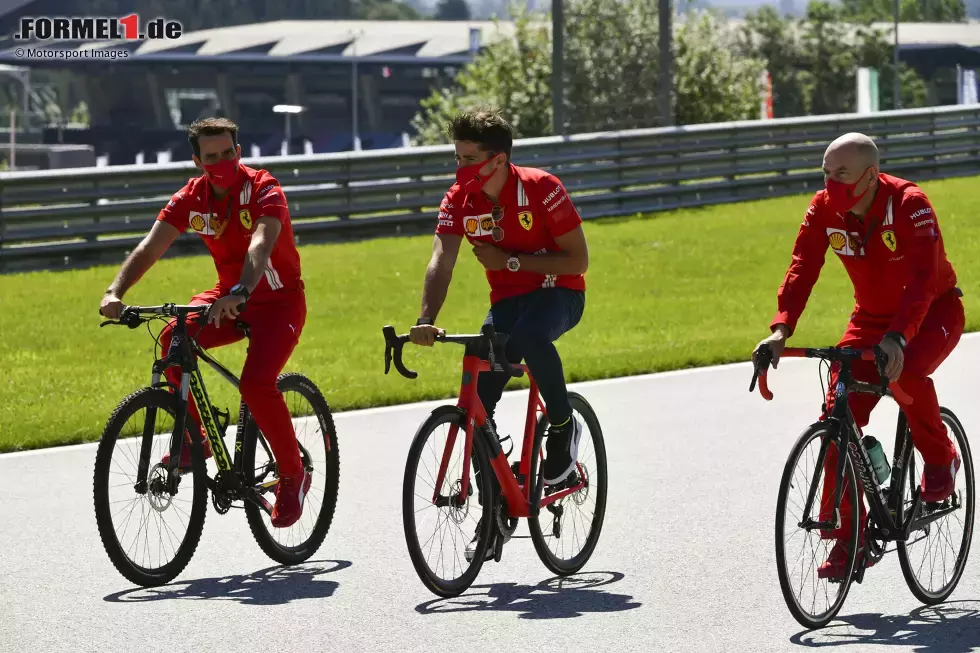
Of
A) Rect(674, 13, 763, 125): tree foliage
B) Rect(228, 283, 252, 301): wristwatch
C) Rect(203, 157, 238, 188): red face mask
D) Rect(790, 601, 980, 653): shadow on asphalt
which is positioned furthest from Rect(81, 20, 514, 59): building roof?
Rect(790, 601, 980, 653): shadow on asphalt

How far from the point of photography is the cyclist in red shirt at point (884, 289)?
6223mm

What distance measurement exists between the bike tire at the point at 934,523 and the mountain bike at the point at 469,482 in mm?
1419

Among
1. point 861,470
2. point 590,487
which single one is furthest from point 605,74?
point 861,470

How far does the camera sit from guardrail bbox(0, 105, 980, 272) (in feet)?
64.2

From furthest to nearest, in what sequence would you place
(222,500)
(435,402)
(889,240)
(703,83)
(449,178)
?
(703,83), (449,178), (435,402), (222,500), (889,240)

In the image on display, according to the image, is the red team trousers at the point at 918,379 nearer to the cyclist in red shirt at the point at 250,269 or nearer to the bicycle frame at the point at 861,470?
the bicycle frame at the point at 861,470

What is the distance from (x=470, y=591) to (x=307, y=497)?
108cm

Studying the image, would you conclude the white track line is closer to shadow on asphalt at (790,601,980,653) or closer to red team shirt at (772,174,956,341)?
red team shirt at (772,174,956,341)

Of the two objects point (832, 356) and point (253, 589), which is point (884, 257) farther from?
point (253, 589)

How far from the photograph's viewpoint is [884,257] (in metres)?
6.41

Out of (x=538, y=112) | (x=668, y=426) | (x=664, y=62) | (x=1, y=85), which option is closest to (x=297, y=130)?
(x=1, y=85)

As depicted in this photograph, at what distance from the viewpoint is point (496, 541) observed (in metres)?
6.85

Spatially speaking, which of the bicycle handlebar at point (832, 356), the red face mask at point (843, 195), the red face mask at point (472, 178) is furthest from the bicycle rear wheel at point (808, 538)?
the red face mask at point (472, 178)

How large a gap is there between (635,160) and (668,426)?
527 inches
